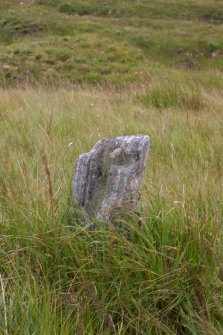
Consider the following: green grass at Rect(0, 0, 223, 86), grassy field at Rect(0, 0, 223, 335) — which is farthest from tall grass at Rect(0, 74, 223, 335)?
green grass at Rect(0, 0, 223, 86)

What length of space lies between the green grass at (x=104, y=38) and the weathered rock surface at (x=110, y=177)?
Answer: 10018mm

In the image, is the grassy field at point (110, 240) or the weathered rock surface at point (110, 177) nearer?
the grassy field at point (110, 240)

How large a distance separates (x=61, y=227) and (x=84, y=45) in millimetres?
14832

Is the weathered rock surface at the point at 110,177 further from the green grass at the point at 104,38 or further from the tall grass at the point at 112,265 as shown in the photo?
the green grass at the point at 104,38

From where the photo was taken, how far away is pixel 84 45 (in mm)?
16547

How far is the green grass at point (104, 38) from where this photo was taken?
14.7 metres

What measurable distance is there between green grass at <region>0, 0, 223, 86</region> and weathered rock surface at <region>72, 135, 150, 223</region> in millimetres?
10018

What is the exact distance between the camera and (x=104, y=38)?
17266mm

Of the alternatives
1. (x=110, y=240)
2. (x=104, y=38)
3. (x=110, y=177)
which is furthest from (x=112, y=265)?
(x=104, y=38)

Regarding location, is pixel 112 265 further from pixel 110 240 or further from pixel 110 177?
pixel 110 177

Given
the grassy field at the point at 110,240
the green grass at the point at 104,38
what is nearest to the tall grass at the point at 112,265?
the grassy field at the point at 110,240

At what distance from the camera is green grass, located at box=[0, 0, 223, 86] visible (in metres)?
14.7

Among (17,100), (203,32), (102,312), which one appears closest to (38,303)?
(102,312)

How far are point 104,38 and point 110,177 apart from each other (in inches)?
605
